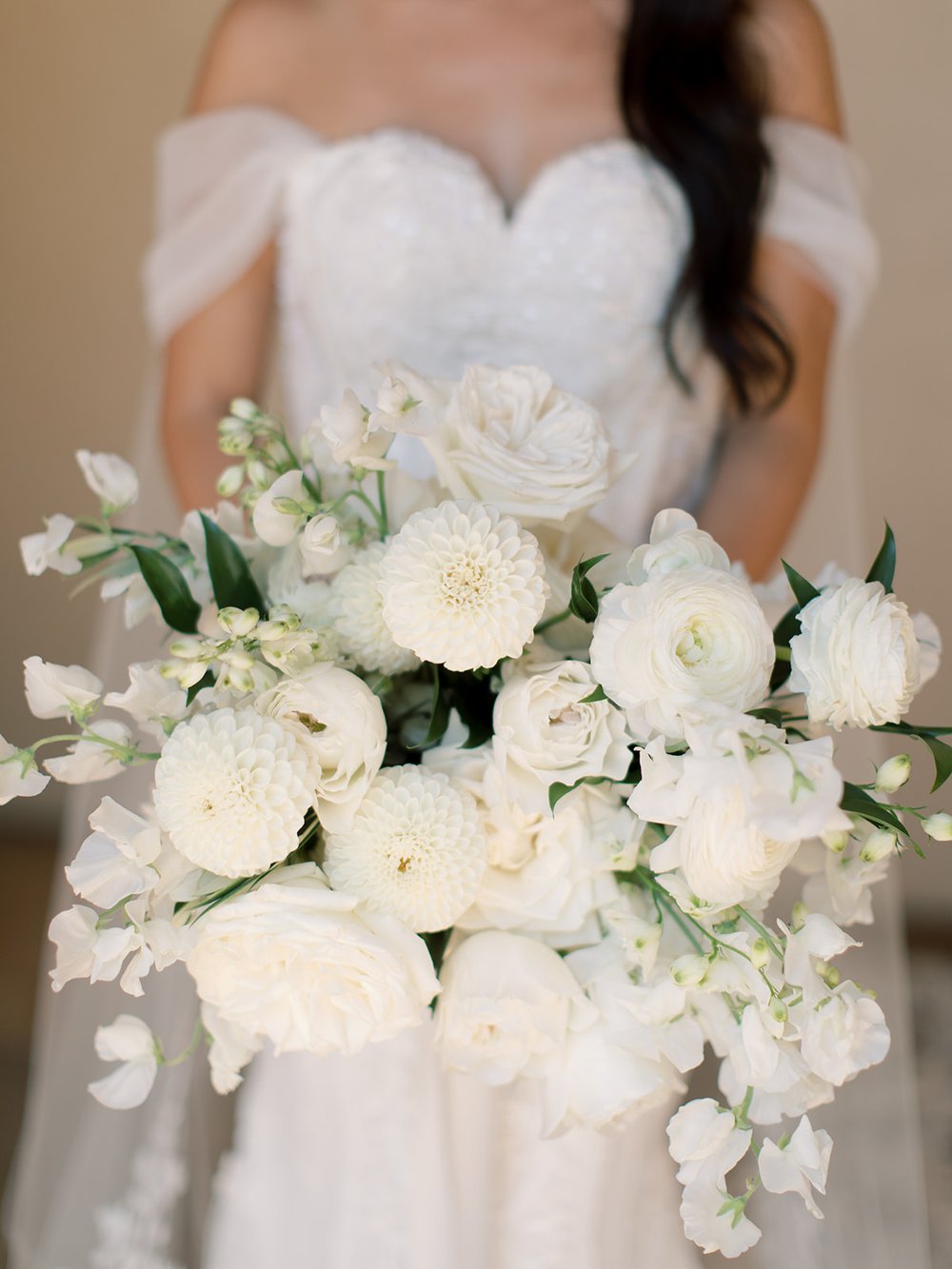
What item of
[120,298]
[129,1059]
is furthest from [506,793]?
[120,298]

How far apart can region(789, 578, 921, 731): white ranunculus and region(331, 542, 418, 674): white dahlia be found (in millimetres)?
214

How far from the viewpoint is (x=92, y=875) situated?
0.57 m

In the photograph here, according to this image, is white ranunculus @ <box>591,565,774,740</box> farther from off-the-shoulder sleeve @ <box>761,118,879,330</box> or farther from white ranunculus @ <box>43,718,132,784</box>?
off-the-shoulder sleeve @ <box>761,118,879,330</box>

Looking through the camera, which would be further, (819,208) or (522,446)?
(819,208)

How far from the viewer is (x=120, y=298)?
7.79 ft

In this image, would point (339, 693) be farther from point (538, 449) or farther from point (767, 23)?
point (767, 23)

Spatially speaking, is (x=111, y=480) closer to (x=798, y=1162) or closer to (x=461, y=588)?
(x=461, y=588)

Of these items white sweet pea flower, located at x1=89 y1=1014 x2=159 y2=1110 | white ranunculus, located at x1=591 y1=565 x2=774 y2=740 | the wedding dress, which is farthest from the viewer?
the wedding dress

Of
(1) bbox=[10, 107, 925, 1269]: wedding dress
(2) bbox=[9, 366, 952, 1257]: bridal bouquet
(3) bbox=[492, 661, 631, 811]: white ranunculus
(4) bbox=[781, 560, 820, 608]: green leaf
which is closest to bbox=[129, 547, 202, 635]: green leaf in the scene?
(2) bbox=[9, 366, 952, 1257]: bridal bouquet

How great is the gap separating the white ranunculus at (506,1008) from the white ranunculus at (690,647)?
16 cm

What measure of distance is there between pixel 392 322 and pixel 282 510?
29.0 inches

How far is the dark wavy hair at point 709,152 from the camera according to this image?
130 centimetres

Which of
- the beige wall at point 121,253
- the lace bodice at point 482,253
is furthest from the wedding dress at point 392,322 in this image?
the beige wall at point 121,253

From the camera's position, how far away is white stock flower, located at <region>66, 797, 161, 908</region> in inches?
22.2
